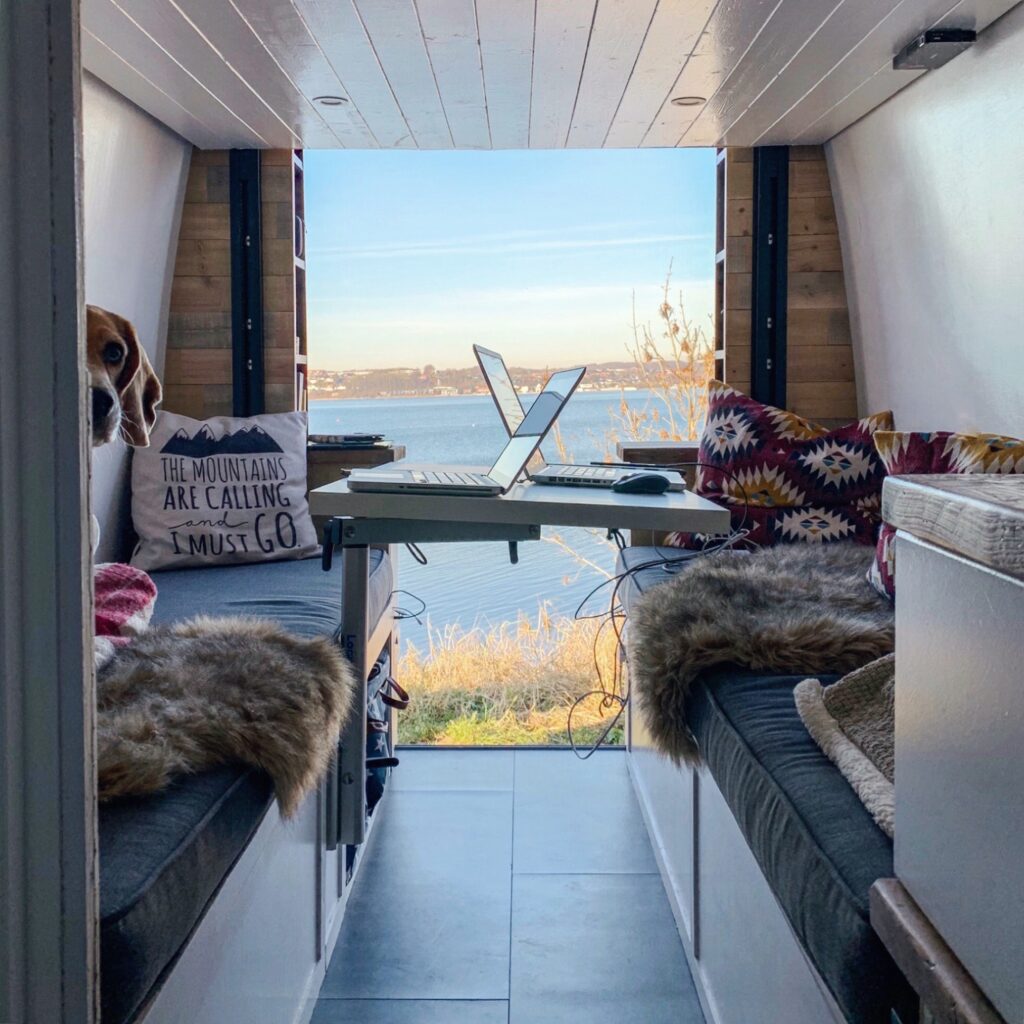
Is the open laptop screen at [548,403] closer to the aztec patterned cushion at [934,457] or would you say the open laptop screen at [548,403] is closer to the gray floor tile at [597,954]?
the aztec patterned cushion at [934,457]

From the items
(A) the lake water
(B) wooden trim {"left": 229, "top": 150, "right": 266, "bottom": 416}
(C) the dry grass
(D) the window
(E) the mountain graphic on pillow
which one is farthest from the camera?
(D) the window

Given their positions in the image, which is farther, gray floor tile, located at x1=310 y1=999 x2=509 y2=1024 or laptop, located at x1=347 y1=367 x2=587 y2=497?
gray floor tile, located at x1=310 y1=999 x2=509 y2=1024

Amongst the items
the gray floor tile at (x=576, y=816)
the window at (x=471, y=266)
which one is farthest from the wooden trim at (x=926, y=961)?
the window at (x=471, y=266)

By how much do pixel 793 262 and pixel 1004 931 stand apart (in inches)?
125

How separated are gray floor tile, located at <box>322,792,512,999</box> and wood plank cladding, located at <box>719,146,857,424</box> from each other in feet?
5.51

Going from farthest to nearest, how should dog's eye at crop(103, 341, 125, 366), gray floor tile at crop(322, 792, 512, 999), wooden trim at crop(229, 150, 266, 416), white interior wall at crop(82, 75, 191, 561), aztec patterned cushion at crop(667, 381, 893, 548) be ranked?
wooden trim at crop(229, 150, 266, 416) < aztec patterned cushion at crop(667, 381, 893, 548) < white interior wall at crop(82, 75, 191, 561) < dog's eye at crop(103, 341, 125, 366) < gray floor tile at crop(322, 792, 512, 999)

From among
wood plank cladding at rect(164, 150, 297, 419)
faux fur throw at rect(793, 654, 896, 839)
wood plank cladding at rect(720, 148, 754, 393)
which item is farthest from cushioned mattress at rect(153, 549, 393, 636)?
wood plank cladding at rect(720, 148, 754, 393)

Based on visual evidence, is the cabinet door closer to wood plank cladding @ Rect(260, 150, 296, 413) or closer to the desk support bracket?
the desk support bracket

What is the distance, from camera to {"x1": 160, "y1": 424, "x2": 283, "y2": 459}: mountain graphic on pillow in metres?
3.14

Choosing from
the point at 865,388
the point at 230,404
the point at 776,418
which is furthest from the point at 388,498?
the point at 865,388

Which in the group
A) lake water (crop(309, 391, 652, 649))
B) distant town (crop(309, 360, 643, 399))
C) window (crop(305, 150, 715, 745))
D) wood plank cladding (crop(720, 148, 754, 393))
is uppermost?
window (crop(305, 150, 715, 745))

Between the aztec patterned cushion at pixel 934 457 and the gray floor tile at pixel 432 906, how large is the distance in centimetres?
108

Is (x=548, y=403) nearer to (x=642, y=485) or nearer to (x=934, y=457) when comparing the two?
(x=642, y=485)

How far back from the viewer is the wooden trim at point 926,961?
673 millimetres
